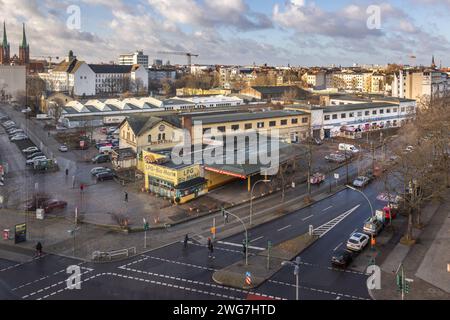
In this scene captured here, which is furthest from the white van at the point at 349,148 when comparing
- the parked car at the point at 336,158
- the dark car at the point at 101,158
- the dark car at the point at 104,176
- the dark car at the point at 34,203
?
the dark car at the point at 34,203

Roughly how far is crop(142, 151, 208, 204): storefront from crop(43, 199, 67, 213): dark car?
6.54m

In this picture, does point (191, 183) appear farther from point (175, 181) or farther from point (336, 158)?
point (336, 158)

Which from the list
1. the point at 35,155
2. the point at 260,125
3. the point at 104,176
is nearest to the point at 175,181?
the point at 104,176

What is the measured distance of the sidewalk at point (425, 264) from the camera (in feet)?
61.1

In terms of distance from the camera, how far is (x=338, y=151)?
50.3 m

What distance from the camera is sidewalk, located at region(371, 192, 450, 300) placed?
1862 centimetres

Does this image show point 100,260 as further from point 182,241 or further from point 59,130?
point 59,130

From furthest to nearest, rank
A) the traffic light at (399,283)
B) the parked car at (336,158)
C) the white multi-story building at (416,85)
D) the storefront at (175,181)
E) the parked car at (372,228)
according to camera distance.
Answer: the white multi-story building at (416,85), the parked car at (336,158), the storefront at (175,181), the parked car at (372,228), the traffic light at (399,283)

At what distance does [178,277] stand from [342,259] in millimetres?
7781

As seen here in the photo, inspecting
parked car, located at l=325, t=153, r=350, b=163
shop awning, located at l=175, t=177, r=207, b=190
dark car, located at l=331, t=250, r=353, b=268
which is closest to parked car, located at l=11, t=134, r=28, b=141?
shop awning, located at l=175, t=177, r=207, b=190

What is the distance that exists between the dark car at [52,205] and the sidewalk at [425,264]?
20911 mm

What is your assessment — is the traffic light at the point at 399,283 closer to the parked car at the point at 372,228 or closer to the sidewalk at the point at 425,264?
the sidewalk at the point at 425,264

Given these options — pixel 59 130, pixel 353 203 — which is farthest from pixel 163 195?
pixel 59 130
